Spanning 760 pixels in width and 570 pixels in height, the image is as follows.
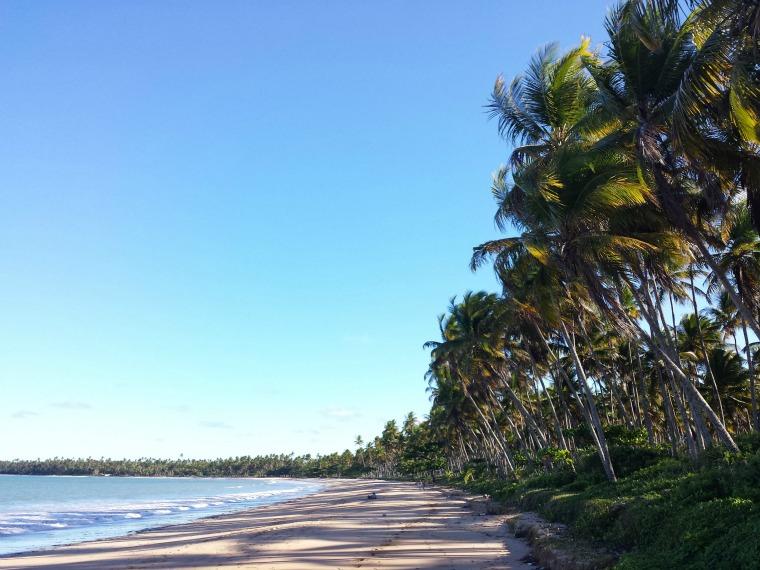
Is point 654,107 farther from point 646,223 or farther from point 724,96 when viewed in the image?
point 646,223

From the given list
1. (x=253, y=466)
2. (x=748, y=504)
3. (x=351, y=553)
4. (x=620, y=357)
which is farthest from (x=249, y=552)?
(x=253, y=466)

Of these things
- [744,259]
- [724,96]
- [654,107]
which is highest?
[654,107]

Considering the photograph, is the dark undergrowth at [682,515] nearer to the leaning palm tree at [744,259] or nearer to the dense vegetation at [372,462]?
the leaning palm tree at [744,259]

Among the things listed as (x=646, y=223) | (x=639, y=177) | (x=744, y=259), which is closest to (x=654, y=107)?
(x=639, y=177)

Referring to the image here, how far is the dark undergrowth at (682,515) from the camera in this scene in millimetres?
7189

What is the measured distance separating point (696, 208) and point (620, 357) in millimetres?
18437

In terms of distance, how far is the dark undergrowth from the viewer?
23.6 ft

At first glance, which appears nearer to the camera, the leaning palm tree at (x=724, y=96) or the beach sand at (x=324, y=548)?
the leaning palm tree at (x=724, y=96)

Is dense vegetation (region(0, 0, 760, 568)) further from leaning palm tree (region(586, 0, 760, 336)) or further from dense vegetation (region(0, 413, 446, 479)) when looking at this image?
dense vegetation (region(0, 413, 446, 479))

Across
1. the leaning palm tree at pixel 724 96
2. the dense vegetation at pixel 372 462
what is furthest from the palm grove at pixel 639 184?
the dense vegetation at pixel 372 462

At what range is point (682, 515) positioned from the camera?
29.5ft

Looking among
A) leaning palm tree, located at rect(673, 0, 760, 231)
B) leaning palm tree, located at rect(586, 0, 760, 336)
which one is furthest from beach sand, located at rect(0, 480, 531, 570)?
leaning palm tree, located at rect(673, 0, 760, 231)

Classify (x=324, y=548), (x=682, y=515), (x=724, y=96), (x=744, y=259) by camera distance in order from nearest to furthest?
(x=682, y=515) < (x=724, y=96) < (x=324, y=548) < (x=744, y=259)

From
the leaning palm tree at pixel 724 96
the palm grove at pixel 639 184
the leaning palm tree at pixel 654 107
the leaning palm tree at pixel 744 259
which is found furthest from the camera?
the leaning palm tree at pixel 744 259
